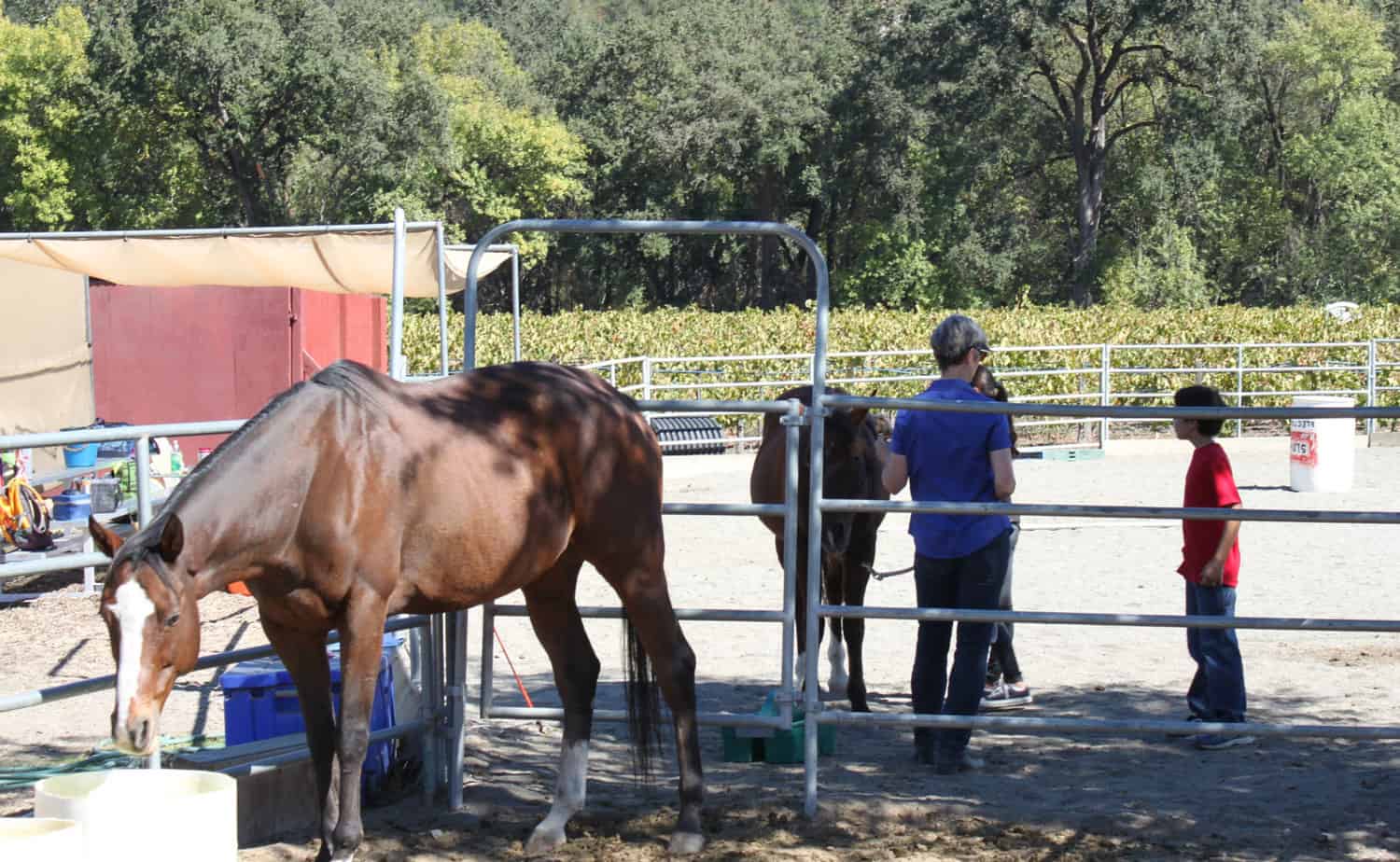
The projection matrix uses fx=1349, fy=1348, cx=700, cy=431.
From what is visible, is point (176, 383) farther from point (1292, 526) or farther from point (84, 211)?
point (84, 211)

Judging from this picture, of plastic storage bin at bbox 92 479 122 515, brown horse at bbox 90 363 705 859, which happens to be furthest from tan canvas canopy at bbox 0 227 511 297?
brown horse at bbox 90 363 705 859

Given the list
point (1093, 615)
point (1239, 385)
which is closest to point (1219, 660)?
point (1093, 615)

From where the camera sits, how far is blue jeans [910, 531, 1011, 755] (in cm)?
510

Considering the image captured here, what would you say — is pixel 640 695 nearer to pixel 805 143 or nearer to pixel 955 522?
pixel 955 522

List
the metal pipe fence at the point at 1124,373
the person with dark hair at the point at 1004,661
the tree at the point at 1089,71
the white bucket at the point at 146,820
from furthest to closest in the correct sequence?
the tree at the point at 1089,71 < the metal pipe fence at the point at 1124,373 < the person with dark hair at the point at 1004,661 < the white bucket at the point at 146,820

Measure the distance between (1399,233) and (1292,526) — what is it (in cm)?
3764

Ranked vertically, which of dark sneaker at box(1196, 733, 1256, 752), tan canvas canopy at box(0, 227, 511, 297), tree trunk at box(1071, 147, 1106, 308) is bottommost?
dark sneaker at box(1196, 733, 1256, 752)

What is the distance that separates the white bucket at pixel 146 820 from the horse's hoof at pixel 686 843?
5.24ft

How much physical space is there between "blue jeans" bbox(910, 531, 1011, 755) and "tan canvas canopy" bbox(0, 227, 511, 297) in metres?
3.59

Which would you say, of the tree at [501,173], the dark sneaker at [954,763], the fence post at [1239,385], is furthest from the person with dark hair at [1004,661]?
the tree at [501,173]

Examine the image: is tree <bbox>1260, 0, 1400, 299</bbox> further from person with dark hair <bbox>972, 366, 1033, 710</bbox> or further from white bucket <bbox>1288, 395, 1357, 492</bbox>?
person with dark hair <bbox>972, 366, 1033, 710</bbox>

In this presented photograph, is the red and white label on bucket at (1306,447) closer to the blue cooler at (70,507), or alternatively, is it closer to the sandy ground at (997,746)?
the sandy ground at (997,746)

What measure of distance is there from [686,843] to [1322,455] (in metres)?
11.6

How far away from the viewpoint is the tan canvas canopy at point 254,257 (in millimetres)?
8227
